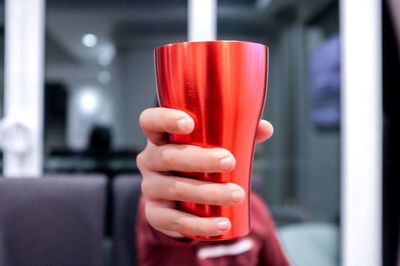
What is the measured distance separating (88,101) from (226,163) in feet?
4.84

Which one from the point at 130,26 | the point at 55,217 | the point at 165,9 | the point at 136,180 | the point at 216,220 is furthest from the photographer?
the point at 130,26

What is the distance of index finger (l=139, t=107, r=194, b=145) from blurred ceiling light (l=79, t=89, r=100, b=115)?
1.37m

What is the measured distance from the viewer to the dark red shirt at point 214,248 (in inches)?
17.0

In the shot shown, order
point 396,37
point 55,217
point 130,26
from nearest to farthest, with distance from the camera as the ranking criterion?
point 55,217, point 396,37, point 130,26

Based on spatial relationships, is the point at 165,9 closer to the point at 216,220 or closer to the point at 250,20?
the point at 250,20

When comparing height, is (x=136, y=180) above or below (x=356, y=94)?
below

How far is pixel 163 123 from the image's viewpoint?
239mm

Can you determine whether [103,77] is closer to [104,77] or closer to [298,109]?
[104,77]

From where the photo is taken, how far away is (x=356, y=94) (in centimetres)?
84

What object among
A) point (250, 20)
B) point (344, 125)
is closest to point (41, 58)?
point (344, 125)

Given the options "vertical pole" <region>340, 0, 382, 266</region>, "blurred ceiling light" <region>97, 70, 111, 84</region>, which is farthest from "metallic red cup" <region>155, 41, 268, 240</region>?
"blurred ceiling light" <region>97, 70, 111, 84</region>

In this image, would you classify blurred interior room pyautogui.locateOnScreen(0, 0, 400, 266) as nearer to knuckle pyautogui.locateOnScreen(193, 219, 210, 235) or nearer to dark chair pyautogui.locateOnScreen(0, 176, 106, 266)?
dark chair pyautogui.locateOnScreen(0, 176, 106, 266)

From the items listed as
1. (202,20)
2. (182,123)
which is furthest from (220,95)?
Result: (202,20)

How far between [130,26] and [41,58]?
2.09ft
